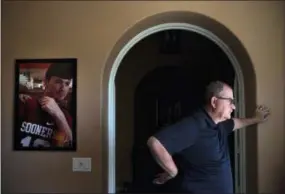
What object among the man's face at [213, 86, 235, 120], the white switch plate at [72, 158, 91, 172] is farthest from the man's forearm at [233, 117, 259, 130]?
the white switch plate at [72, 158, 91, 172]

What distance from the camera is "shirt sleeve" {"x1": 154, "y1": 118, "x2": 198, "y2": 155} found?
2365 millimetres

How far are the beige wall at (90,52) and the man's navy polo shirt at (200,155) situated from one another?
0.54m

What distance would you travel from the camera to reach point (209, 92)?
268 cm

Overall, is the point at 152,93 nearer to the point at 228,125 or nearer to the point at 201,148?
the point at 228,125

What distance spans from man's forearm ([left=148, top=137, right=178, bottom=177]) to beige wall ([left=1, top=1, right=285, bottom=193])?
86cm

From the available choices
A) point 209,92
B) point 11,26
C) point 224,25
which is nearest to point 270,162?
point 209,92

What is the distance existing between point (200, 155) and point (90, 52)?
1.17 meters

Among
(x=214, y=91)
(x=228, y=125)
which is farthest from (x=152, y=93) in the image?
(x=214, y=91)

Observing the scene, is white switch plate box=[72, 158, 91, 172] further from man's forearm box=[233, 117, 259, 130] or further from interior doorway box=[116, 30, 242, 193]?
interior doorway box=[116, 30, 242, 193]

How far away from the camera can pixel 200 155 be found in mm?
2516

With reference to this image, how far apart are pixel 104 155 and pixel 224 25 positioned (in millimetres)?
1290

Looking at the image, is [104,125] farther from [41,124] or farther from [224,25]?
[224,25]

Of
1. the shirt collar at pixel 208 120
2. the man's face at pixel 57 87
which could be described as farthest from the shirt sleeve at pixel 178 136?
the man's face at pixel 57 87

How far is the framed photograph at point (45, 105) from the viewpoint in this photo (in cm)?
316
